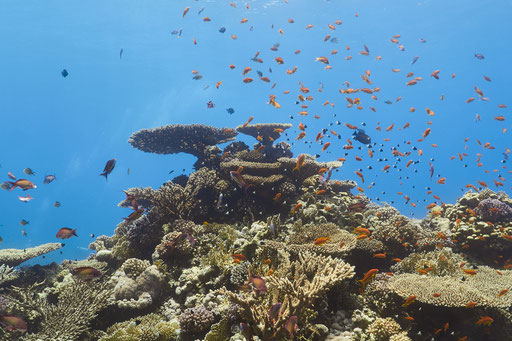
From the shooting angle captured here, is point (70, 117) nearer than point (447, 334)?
No

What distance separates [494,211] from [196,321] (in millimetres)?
9080

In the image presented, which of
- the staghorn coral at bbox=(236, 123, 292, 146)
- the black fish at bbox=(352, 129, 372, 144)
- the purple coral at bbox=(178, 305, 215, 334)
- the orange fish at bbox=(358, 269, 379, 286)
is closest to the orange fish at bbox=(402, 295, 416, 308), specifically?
the orange fish at bbox=(358, 269, 379, 286)

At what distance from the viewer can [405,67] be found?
86.6 metres

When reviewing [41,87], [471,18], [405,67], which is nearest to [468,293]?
[471,18]

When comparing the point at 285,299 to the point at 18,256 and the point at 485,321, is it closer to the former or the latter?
the point at 485,321

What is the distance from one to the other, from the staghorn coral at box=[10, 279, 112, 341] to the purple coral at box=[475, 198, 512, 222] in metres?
10.7

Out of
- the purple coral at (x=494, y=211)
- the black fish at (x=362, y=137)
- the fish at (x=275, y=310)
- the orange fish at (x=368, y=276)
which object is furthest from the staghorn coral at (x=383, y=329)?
the black fish at (x=362, y=137)

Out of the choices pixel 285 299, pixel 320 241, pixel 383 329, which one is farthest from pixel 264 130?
pixel 383 329

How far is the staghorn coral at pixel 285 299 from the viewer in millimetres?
3904

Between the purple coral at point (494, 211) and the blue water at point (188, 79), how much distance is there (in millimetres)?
2981

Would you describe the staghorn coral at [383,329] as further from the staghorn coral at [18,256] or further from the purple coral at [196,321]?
the staghorn coral at [18,256]

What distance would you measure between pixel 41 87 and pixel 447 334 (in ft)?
441

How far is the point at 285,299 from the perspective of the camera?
417 centimetres

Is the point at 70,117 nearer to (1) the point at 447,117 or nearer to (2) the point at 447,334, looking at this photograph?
(2) the point at 447,334
